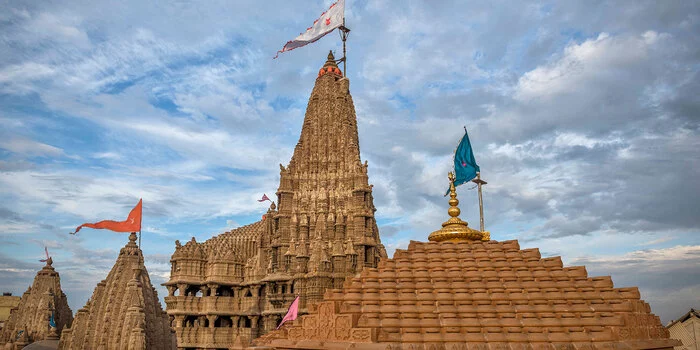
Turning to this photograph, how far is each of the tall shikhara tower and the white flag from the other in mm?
6765

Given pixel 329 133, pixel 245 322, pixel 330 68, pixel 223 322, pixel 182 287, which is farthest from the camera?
pixel 330 68

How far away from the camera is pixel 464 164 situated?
19203 millimetres

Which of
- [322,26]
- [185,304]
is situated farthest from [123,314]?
[322,26]

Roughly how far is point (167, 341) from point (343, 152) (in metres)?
20.8

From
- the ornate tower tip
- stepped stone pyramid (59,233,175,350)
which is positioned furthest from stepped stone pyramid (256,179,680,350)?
the ornate tower tip

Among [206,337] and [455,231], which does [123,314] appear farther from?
[455,231]

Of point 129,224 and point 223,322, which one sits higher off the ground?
point 129,224

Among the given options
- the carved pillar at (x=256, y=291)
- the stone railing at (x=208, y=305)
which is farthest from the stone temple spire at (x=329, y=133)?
the stone railing at (x=208, y=305)

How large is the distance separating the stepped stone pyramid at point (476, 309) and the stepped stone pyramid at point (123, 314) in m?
16.9

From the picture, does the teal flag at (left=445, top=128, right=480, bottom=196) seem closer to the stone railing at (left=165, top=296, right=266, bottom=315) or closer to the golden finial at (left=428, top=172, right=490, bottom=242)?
the golden finial at (left=428, top=172, right=490, bottom=242)

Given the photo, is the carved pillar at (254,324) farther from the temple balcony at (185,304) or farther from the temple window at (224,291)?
the temple balcony at (185,304)

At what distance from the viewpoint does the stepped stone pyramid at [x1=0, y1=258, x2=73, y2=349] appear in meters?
43.8

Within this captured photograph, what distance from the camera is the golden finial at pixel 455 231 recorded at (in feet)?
53.1

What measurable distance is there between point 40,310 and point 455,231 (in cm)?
4319
